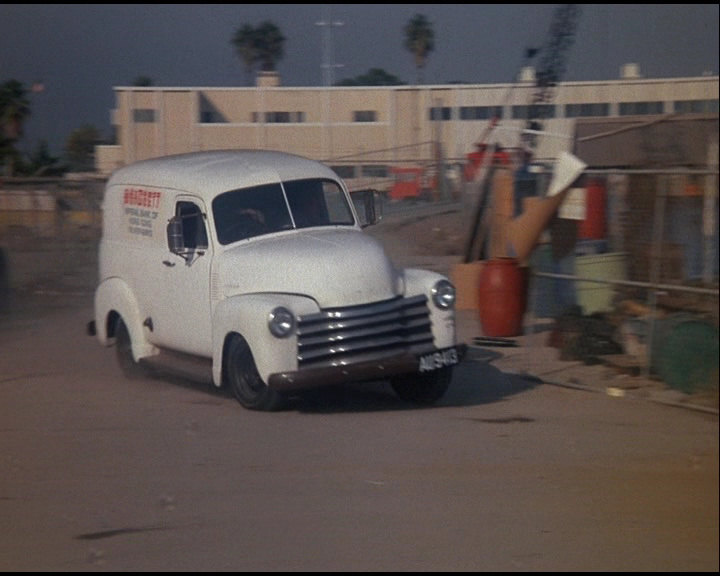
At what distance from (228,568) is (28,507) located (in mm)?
1973

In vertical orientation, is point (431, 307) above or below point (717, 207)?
below

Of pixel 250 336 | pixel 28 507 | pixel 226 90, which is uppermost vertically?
pixel 226 90

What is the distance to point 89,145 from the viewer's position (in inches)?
1233

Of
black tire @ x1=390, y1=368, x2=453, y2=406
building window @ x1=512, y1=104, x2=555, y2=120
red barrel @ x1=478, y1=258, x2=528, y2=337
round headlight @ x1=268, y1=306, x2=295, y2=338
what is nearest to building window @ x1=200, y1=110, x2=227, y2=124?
A: building window @ x1=512, y1=104, x2=555, y2=120

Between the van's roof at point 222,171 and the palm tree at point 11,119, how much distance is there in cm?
1875

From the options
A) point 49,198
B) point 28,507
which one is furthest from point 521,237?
point 49,198

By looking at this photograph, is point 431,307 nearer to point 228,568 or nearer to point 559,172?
point 559,172

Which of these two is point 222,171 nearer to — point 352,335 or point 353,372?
point 352,335

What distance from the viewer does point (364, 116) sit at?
42875 millimetres

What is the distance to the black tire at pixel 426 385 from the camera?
34.4 feet

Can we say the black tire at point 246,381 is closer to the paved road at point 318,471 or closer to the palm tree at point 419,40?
the paved road at point 318,471

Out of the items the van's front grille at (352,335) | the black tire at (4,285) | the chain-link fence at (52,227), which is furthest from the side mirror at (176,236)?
the chain-link fence at (52,227)

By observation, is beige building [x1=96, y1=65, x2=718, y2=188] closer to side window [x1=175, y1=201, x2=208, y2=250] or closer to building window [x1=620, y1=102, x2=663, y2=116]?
building window [x1=620, y1=102, x2=663, y2=116]

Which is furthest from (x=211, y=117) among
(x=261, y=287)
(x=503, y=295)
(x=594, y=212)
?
(x=261, y=287)
